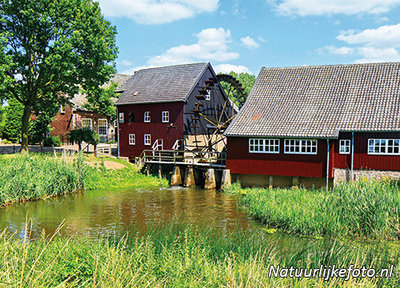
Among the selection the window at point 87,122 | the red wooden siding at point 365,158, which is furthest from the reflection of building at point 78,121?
the red wooden siding at point 365,158

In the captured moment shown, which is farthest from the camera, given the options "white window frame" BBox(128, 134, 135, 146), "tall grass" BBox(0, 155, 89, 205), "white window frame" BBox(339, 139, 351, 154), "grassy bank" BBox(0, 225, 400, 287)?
"white window frame" BBox(128, 134, 135, 146)

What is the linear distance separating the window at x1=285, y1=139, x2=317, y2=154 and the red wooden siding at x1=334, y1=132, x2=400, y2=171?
4.58 feet

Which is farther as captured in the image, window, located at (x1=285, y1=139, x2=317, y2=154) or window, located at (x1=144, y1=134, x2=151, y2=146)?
window, located at (x1=144, y1=134, x2=151, y2=146)

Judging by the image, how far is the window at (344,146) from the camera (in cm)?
2025

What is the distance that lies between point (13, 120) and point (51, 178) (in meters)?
23.3

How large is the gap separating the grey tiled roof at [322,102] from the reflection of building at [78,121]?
2315cm

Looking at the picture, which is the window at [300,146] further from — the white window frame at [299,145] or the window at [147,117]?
the window at [147,117]

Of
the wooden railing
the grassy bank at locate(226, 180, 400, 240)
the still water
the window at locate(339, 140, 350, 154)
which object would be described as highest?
the window at locate(339, 140, 350, 154)

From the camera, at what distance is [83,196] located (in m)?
20.5

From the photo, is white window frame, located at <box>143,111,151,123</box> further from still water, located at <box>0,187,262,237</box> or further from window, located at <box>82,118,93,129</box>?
window, located at <box>82,118,93,129</box>

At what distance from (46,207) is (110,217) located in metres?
3.97

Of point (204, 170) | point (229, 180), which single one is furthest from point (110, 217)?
point (204, 170)

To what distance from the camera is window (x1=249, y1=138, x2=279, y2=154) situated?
2155 centimetres

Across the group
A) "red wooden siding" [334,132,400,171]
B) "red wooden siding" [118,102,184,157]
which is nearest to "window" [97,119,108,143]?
"red wooden siding" [118,102,184,157]
